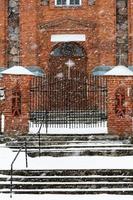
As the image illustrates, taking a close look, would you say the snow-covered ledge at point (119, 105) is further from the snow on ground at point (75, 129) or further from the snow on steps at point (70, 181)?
the snow on steps at point (70, 181)

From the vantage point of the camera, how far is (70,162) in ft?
50.2

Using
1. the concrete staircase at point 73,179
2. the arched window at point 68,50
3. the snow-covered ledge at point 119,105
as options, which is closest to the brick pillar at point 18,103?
the concrete staircase at point 73,179

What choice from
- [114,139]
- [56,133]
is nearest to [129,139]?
[114,139]

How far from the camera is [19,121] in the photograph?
61.1ft

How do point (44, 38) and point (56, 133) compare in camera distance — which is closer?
point (56, 133)

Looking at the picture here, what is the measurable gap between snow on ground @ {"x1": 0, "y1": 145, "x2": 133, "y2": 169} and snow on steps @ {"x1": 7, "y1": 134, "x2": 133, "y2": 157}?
29 cm

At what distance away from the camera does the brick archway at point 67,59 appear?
83.1 feet

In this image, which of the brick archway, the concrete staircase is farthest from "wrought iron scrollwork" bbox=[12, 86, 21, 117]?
the brick archway

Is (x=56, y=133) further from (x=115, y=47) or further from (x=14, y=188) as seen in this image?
(x=115, y=47)

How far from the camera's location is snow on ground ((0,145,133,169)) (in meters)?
14.7

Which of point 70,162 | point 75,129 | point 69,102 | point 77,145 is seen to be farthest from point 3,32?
point 70,162

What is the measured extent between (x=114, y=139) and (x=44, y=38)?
899cm

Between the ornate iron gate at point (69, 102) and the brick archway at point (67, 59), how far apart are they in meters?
0.39
